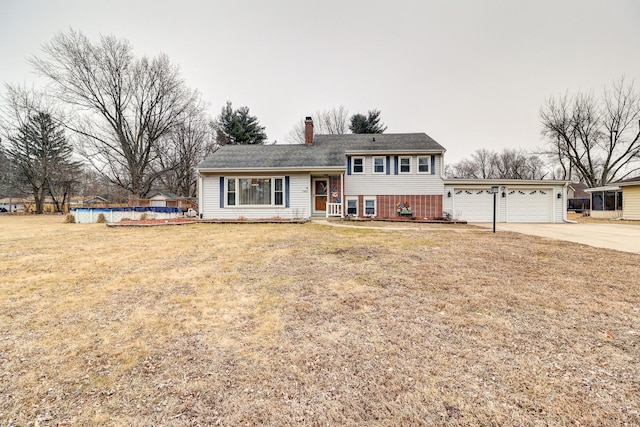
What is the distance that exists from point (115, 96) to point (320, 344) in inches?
1148

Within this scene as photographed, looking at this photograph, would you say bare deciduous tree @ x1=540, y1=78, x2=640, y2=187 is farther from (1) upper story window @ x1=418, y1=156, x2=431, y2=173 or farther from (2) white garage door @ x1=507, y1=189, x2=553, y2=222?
(1) upper story window @ x1=418, y1=156, x2=431, y2=173

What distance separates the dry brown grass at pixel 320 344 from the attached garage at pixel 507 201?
12034mm

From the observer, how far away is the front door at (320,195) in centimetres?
1581

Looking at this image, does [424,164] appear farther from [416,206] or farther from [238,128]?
[238,128]

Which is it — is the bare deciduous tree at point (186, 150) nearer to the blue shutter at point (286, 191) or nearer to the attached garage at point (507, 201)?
the blue shutter at point (286, 191)

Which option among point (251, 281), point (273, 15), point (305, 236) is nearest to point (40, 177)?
point (273, 15)

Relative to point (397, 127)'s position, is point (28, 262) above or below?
below

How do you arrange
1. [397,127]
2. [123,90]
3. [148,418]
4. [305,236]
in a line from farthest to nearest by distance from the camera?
[397,127] < [123,90] < [305,236] < [148,418]

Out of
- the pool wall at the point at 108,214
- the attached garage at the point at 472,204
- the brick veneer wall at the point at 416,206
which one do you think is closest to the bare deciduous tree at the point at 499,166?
the attached garage at the point at 472,204

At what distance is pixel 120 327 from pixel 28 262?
4511 millimetres

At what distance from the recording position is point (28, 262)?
5387 mm

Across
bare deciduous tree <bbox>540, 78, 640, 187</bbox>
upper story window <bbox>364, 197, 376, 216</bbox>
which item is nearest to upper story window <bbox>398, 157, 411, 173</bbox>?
upper story window <bbox>364, 197, 376, 216</bbox>

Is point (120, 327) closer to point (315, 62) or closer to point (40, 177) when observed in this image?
point (315, 62)

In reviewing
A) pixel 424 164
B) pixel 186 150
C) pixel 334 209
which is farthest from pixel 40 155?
pixel 424 164
